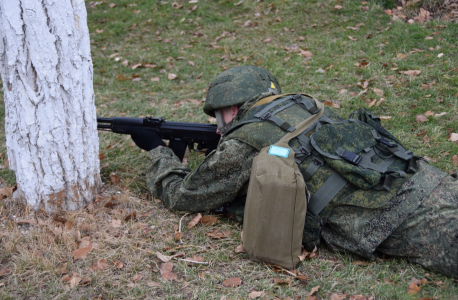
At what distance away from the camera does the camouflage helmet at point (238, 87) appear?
3357 mm

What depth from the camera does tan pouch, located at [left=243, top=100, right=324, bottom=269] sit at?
2521mm

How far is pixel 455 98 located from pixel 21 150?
15.7ft

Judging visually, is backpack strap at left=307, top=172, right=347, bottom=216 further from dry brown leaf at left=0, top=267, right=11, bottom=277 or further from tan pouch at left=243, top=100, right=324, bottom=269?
dry brown leaf at left=0, top=267, right=11, bottom=277

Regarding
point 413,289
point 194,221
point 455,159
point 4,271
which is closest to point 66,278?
point 4,271

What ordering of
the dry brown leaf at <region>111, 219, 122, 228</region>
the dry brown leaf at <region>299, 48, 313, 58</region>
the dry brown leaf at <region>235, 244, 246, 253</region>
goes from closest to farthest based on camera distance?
the dry brown leaf at <region>235, 244, 246, 253</region>
the dry brown leaf at <region>111, 219, 122, 228</region>
the dry brown leaf at <region>299, 48, 313, 58</region>

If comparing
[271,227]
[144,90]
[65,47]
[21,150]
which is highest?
[65,47]

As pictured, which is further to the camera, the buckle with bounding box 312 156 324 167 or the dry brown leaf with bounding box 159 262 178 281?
the buckle with bounding box 312 156 324 167

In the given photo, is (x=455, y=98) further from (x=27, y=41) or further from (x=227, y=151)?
(x=27, y=41)

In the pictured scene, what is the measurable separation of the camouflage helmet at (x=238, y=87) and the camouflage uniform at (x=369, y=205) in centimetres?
28

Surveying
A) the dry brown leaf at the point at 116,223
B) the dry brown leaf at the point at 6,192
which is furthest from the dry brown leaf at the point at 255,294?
the dry brown leaf at the point at 6,192

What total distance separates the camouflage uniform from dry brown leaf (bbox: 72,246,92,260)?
0.87 m

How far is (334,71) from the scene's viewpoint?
19.4 feet

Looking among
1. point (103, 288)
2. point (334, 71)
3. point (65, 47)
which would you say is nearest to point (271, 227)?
point (103, 288)

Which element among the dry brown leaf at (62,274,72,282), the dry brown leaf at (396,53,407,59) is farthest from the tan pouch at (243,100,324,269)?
the dry brown leaf at (396,53,407,59)
